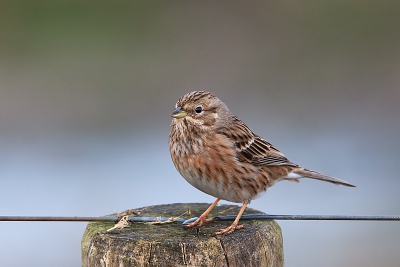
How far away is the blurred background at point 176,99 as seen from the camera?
902 centimetres

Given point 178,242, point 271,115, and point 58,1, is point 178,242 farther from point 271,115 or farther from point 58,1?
point 58,1

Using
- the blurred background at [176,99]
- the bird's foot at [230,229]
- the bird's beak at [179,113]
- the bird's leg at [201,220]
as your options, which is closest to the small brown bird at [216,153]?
the bird's beak at [179,113]

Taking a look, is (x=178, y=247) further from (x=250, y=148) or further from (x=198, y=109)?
(x=250, y=148)

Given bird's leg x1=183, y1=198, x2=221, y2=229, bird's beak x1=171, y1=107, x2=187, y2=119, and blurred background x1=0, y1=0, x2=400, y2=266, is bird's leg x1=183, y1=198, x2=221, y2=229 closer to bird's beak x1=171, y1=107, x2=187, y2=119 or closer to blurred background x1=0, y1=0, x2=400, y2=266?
bird's beak x1=171, y1=107, x2=187, y2=119

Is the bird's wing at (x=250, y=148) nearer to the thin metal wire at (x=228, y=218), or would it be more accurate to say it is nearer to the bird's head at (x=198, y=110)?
the bird's head at (x=198, y=110)

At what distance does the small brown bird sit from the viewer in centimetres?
536

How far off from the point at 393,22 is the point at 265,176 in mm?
11413

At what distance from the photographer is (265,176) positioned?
18.9ft

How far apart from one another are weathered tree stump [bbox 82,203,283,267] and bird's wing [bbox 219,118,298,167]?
4.85ft

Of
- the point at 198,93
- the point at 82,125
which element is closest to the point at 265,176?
the point at 198,93

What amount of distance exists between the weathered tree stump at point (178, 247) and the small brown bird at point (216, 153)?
40.8 inches

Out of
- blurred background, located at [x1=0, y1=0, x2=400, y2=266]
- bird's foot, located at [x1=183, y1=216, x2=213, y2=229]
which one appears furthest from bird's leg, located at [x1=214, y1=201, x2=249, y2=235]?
blurred background, located at [x1=0, y1=0, x2=400, y2=266]

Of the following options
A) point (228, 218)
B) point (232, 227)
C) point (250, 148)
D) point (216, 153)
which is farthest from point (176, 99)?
point (232, 227)

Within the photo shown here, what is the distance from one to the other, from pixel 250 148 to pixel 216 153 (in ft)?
1.53
